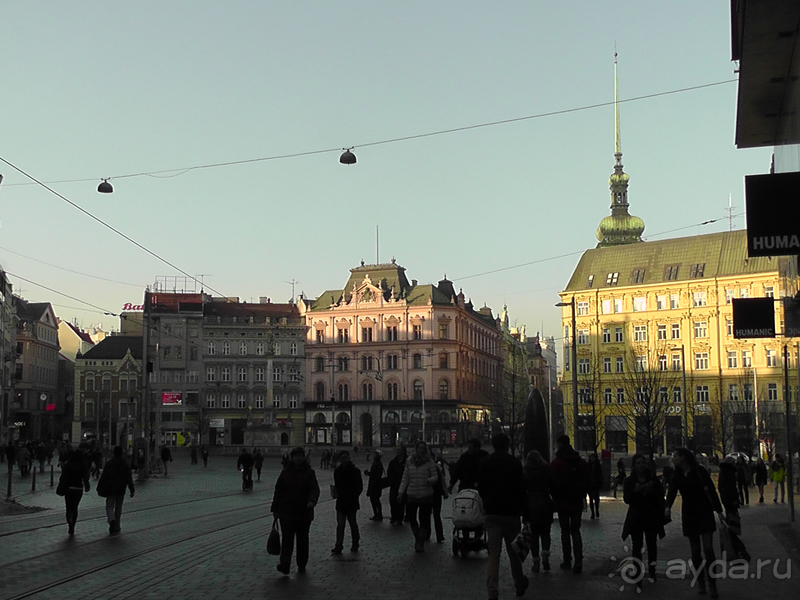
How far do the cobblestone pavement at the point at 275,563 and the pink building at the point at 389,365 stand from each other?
80454mm

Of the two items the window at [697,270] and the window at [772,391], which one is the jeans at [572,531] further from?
the window at [697,270]

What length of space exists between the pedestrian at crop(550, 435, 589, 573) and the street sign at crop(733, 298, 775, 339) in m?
8.73

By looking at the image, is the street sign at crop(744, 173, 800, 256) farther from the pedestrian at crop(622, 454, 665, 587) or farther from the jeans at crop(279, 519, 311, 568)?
the jeans at crop(279, 519, 311, 568)

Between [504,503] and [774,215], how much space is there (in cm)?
498

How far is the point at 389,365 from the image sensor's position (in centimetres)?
10781

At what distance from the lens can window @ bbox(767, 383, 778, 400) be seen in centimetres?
7588

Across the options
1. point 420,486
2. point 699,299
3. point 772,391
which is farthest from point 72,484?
point 699,299

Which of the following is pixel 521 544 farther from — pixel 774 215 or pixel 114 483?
pixel 114 483

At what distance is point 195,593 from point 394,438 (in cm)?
9388

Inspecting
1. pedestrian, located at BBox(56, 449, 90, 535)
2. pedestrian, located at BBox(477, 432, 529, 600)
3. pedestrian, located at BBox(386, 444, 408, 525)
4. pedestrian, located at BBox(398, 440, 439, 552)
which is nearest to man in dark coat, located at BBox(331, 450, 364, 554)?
pedestrian, located at BBox(398, 440, 439, 552)

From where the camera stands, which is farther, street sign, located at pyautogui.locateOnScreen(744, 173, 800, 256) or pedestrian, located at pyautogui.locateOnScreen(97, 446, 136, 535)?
pedestrian, located at pyautogui.locateOnScreen(97, 446, 136, 535)

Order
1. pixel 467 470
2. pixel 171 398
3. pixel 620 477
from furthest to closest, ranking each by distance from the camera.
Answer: pixel 171 398, pixel 620 477, pixel 467 470

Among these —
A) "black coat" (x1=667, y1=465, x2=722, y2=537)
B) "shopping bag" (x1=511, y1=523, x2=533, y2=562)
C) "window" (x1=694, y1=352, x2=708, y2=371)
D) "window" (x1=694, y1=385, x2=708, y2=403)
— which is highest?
"window" (x1=694, y1=352, x2=708, y2=371)

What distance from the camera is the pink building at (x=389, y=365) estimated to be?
105 m
